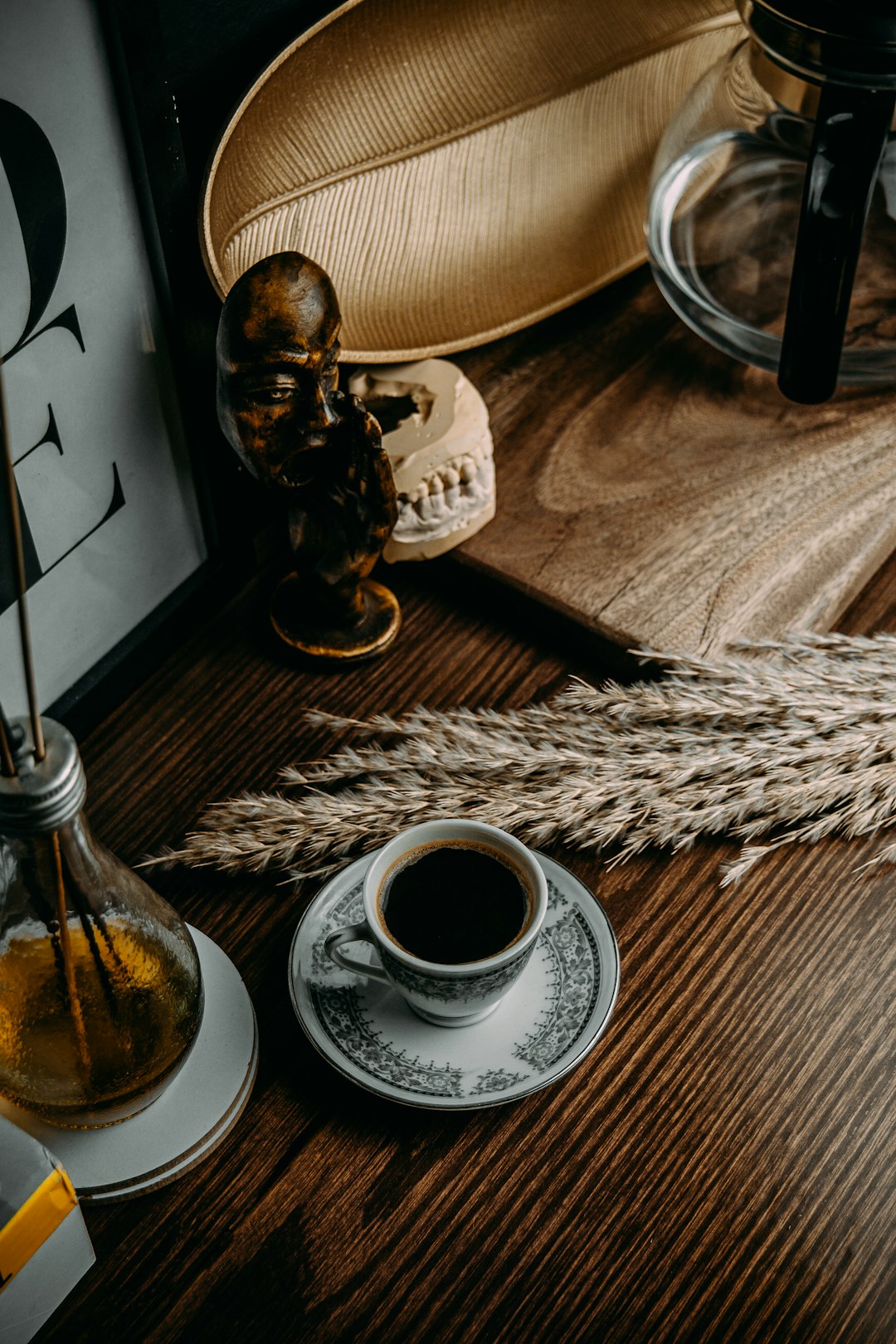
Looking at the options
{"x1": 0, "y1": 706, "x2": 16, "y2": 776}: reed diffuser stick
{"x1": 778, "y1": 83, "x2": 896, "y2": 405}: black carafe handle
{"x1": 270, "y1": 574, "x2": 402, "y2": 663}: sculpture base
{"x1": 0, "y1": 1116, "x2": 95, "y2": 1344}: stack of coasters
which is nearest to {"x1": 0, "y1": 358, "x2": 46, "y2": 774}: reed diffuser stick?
{"x1": 0, "y1": 706, "x2": 16, "y2": 776}: reed diffuser stick

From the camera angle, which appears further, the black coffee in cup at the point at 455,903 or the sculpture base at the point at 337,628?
the sculpture base at the point at 337,628

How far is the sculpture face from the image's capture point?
668mm

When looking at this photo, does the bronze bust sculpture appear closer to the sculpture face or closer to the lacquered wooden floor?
the sculpture face

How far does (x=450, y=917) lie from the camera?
24.5 inches

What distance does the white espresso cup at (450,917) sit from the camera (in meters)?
0.59

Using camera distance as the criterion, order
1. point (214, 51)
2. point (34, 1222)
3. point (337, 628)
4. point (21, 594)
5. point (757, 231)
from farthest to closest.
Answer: point (757, 231) → point (337, 628) → point (214, 51) → point (34, 1222) → point (21, 594)

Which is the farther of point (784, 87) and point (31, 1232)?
point (784, 87)

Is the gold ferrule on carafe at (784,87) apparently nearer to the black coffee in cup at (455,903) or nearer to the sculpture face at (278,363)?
the sculpture face at (278,363)

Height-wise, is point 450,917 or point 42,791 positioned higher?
point 42,791

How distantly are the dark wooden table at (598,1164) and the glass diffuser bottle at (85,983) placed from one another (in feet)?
0.23

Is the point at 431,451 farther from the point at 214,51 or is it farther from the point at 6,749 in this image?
the point at 6,749

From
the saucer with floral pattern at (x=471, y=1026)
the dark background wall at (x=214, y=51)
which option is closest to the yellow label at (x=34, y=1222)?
the saucer with floral pattern at (x=471, y=1026)

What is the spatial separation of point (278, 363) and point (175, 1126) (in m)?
0.40

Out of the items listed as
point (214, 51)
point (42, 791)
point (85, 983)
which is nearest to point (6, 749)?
point (42, 791)
